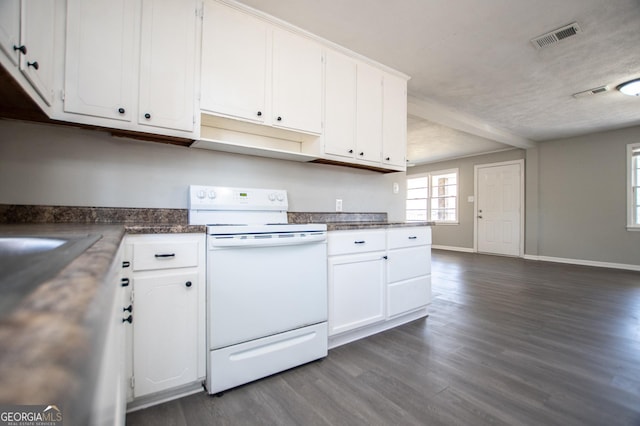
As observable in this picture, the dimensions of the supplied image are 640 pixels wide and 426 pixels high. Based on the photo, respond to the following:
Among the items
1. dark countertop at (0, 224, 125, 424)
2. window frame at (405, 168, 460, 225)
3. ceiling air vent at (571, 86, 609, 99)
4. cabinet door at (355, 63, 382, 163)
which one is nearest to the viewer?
dark countertop at (0, 224, 125, 424)

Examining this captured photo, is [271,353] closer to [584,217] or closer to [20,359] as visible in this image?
[20,359]

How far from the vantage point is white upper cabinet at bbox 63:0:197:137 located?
5.04 feet

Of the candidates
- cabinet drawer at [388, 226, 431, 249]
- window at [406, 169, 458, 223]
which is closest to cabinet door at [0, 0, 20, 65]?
cabinet drawer at [388, 226, 431, 249]

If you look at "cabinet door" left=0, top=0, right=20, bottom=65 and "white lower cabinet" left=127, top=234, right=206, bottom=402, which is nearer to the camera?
"cabinet door" left=0, top=0, right=20, bottom=65

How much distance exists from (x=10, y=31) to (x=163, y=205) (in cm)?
110

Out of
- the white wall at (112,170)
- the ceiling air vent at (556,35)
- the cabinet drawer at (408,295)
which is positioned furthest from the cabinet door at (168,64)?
the ceiling air vent at (556,35)

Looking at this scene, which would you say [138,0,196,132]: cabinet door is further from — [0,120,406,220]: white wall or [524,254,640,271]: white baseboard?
[524,254,640,271]: white baseboard

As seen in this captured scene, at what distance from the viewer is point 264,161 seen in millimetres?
2406

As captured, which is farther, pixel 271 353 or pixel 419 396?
pixel 271 353

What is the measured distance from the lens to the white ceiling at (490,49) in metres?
2.09

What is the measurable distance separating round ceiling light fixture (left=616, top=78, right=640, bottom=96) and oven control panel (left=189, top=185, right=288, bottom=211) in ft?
13.0

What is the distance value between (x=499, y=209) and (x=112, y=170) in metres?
7.01

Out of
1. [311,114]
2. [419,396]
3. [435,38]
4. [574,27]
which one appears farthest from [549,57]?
[419,396]

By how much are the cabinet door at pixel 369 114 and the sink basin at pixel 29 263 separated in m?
2.18
